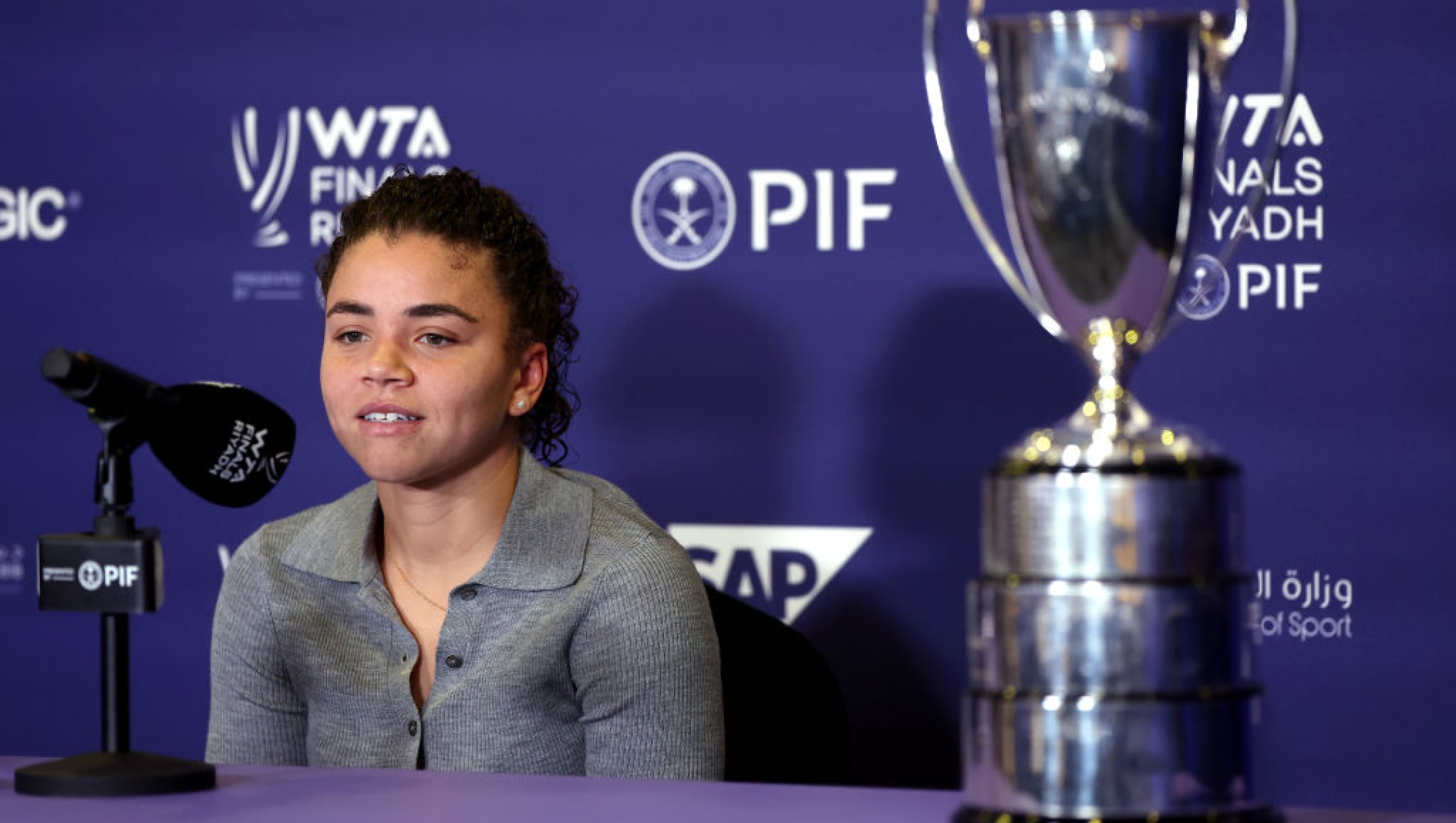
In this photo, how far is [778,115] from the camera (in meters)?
2.82

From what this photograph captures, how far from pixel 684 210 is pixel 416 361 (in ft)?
3.30

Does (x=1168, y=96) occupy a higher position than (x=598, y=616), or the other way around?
(x=1168, y=96)

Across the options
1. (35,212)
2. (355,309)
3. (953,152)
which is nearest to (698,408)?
(355,309)

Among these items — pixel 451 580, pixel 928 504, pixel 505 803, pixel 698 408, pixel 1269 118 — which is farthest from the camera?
pixel 698 408

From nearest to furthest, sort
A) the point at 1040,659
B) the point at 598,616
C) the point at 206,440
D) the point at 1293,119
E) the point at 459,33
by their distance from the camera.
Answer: the point at 1040,659
the point at 206,440
the point at 598,616
the point at 1293,119
the point at 459,33

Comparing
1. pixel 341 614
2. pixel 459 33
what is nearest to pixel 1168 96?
pixel 341 614

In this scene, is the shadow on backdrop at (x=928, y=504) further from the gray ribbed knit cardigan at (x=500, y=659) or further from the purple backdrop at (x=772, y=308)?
the gray ribbed knit cardigan at (x=500, y=659)

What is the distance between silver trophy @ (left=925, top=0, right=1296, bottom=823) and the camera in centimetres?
98

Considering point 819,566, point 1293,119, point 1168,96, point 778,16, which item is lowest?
point 819,566

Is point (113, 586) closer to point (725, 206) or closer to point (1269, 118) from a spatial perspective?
point (725, 206)

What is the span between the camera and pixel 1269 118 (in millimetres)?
2619

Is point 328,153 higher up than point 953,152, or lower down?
higher up

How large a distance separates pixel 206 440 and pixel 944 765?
1.66 m

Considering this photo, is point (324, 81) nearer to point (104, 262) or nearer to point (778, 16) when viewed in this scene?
point (104, 262)
